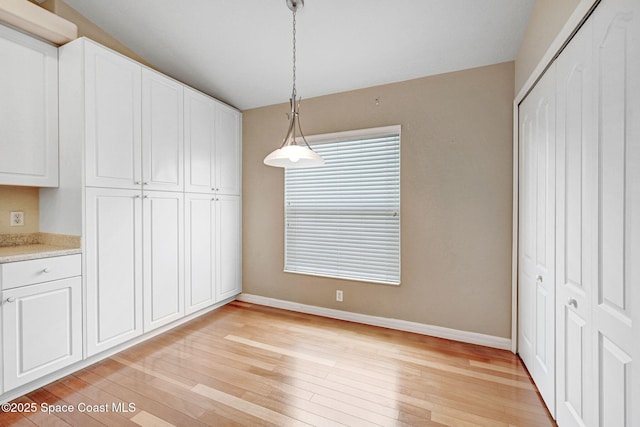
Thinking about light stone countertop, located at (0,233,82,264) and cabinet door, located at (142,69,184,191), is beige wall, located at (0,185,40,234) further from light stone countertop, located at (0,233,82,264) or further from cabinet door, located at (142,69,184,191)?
cabinet door, located at (142,69,184,191)

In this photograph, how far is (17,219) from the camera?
7.29ft

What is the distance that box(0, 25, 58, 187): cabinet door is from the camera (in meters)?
1.94

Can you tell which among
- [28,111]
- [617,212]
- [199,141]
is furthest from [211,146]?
[617,212]

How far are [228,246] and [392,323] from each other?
209 cm

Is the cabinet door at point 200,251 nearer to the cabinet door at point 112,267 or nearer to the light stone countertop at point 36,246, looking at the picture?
the cabinet door at point 112,267

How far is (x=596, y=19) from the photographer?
1200 mm

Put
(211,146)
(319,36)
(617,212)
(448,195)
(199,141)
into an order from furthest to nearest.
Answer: (211,146) < (199,141) < (448,195) < (319,36) < (617,212)

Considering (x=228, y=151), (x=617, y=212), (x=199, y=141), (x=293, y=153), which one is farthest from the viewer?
(x=228, y=151)

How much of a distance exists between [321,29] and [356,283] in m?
2.42

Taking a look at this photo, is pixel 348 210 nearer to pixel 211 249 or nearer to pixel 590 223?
pixel 211 249

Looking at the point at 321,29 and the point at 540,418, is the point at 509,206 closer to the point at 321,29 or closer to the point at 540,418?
the point at 540,418

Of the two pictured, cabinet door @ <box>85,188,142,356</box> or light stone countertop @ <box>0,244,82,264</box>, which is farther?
cabinet door @ <box>85,188,142,356</box>

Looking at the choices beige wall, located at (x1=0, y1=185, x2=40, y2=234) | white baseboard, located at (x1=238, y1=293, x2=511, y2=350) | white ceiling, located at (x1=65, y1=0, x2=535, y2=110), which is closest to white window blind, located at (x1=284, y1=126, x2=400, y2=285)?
white baseboard, located at (x1=238, y1=293, x2=511, y2=350)

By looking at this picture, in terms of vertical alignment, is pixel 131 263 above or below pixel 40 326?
above
